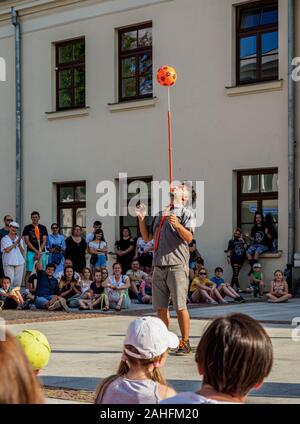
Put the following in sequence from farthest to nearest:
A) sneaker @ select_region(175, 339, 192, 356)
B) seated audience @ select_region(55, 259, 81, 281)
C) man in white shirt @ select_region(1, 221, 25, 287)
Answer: man in white shirt @ select_region(1, 221, 25, 287) → seated audience @ select_region(55, 259, 81, 281) → sneaker @ select_region(175, 339, 192, 356)

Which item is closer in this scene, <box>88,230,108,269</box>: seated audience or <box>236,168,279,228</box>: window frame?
<box>88,230,108,269</box>: seated audience

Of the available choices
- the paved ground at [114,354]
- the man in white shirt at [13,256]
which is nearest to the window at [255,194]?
the paved ground at [114,354]

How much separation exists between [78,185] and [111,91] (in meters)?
2.50

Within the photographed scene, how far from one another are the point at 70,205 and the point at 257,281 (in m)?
6.41

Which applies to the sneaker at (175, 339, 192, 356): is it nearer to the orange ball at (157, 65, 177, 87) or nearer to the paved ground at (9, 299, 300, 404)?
the paved ground at (9, 299, 300, 404)

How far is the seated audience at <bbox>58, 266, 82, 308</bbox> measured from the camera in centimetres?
1622

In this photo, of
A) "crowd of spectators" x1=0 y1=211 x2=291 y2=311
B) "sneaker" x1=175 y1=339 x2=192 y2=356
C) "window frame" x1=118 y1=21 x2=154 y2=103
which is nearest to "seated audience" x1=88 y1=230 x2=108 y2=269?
"crowd of spectators" x1=0 y1=211 x2=291 y2=311

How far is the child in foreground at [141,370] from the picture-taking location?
3.86 m

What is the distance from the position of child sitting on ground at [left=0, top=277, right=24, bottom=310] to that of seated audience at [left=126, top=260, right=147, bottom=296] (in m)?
2.48

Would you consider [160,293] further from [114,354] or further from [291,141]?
[291,141]

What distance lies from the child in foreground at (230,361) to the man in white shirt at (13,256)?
15.0m

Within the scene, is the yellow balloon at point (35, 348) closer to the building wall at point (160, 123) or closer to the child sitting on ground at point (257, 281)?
A: the child sitting on ground at point (257, 281)
